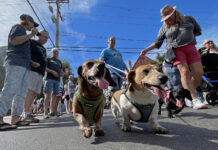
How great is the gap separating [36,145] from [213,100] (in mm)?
5023

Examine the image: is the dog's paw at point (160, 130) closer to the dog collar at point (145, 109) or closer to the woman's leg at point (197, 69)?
the dog collar at point (145, 109)

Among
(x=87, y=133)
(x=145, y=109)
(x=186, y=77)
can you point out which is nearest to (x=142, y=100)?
(x=145, y=109)

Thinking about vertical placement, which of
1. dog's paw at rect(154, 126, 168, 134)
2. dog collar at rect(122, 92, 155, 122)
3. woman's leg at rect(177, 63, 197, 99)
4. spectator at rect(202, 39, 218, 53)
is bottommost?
dog's paw at rect(154, 126, 168, 134)

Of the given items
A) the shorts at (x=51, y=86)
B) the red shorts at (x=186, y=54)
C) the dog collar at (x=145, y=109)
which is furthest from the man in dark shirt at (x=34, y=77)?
the red shorts at (x=186, y=54)

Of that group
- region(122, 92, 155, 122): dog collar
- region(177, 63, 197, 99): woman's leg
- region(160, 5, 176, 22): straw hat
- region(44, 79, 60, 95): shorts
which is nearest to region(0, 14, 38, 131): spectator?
region(44, 79, 60, 95): shorts

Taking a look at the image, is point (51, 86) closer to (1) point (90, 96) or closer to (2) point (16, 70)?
(2) point (16, 70)

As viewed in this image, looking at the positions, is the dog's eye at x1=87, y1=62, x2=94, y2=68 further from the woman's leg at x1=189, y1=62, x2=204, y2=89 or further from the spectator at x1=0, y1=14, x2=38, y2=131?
the woman's leg at x1=189, y1=62, x2=204, y2=89

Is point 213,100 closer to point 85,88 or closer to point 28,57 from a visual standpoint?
point 85,88

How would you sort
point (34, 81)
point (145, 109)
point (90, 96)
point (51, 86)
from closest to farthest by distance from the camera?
1. point (145, 109)
2. point (90, 96)
3. point (34, 81)
4. point (51, 86)

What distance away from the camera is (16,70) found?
2.88 meters

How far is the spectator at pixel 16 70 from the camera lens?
9.13 ft

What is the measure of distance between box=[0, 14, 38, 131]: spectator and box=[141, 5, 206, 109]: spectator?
2.60 m

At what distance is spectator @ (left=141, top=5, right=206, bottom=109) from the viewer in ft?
9.29

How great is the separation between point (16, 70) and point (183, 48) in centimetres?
315
